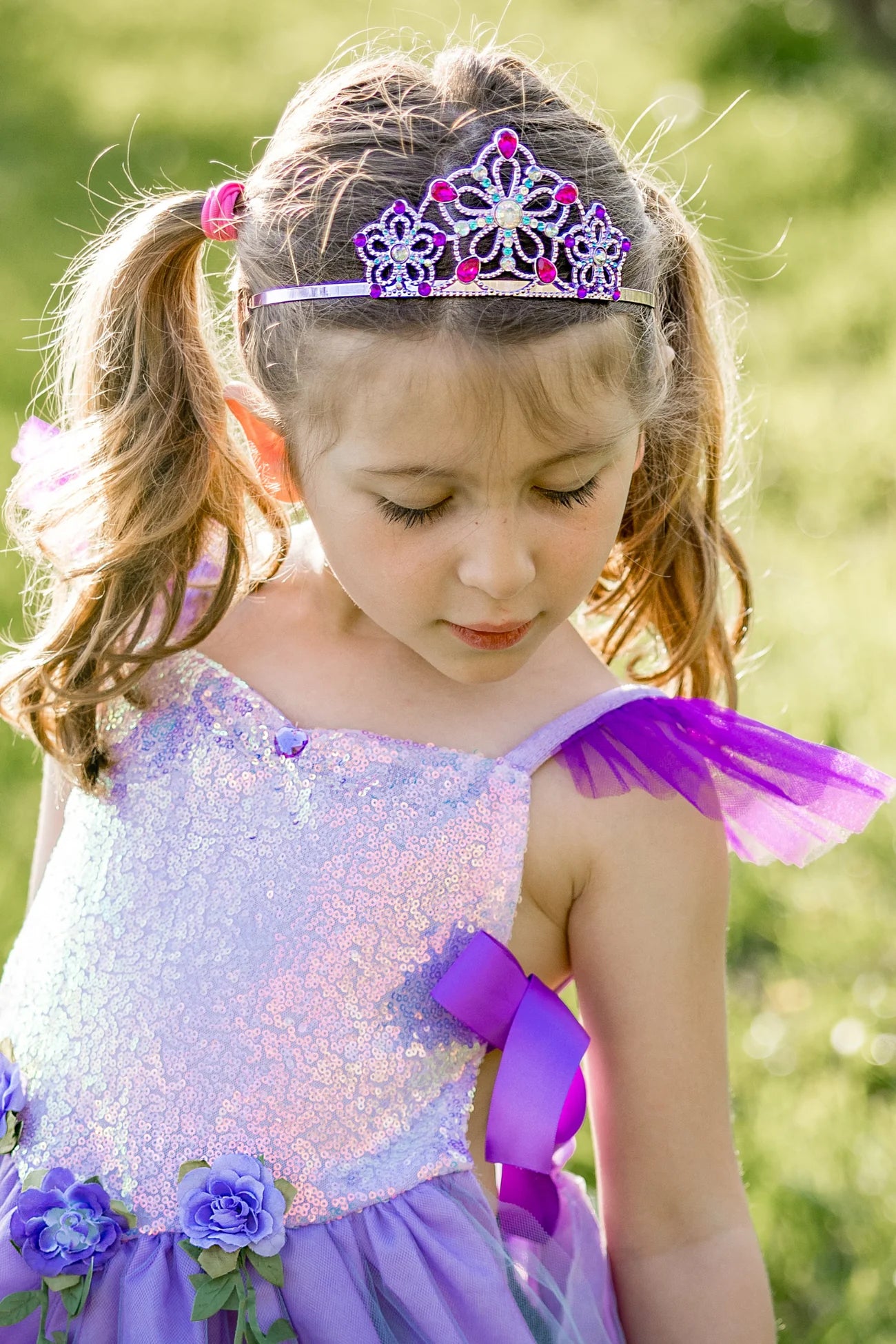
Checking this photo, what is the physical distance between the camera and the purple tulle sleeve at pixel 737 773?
1.56m

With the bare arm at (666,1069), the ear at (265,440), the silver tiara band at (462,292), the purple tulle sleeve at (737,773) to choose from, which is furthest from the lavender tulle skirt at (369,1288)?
the silver tiara band at (462,292)

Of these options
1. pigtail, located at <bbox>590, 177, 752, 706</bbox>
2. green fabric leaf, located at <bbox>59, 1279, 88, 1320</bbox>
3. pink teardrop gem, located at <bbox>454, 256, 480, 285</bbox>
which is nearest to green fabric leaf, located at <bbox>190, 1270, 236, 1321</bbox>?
green fabric leaf, located at <bbox>59, 1279, 88, 1320</bbox>

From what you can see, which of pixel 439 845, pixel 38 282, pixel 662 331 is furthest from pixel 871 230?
pixel 439 845

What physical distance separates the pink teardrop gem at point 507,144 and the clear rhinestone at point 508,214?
0.05m

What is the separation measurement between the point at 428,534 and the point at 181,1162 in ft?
2.12

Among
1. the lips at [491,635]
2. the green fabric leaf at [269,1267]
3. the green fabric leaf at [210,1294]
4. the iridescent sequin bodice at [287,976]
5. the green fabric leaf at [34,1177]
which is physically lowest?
the green fabric leaf at [210,1294]

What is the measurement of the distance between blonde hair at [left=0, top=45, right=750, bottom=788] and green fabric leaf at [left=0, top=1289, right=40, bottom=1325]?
1.71 ft

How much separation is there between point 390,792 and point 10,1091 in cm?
49

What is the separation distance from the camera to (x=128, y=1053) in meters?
1.53

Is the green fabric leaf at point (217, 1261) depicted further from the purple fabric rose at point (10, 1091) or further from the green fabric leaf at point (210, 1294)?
the purple fabric rose at point (10, 1091)

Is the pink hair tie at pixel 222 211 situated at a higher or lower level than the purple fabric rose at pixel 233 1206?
higher

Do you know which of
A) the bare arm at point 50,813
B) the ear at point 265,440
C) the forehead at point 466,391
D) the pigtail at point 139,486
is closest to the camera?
the forehead at point 466,391

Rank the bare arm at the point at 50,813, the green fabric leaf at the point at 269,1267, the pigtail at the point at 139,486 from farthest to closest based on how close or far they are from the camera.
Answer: the bare arm at the point at 50,813
the pigtail at the point at 139,486
the green fabric leaf at the point at 269,1267

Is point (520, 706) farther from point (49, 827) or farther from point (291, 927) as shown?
point (49, 827)
